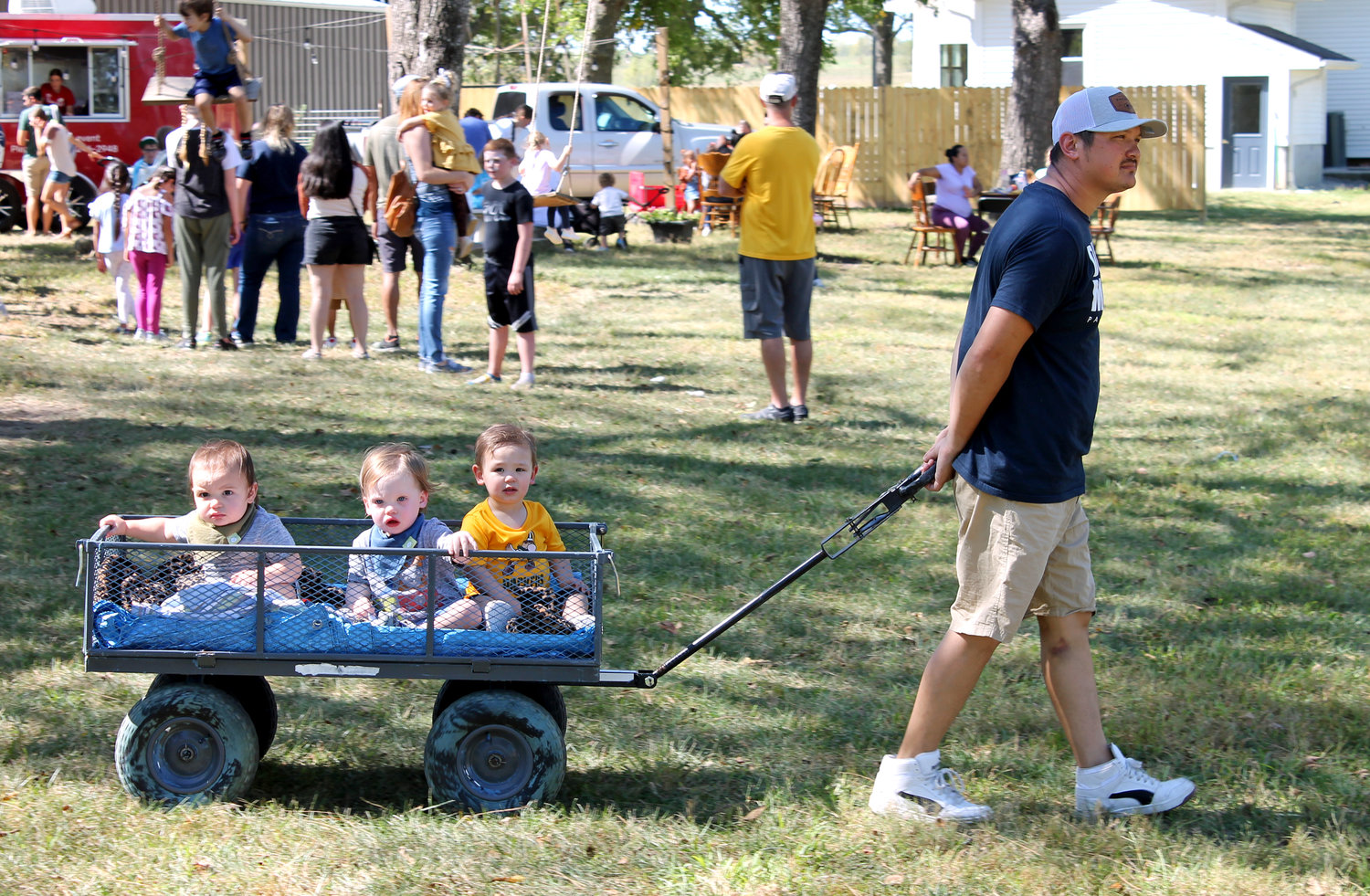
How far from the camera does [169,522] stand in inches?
156

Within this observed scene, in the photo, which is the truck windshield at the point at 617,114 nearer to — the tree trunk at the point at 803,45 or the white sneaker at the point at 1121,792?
the tree trunk at the point at 803,45

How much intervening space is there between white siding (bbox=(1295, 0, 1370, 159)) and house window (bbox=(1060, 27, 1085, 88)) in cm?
743

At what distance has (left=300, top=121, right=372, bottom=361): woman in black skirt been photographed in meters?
9.68

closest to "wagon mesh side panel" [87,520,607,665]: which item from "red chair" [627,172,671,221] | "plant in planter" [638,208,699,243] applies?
"plant in planter" [638,208,699,243]

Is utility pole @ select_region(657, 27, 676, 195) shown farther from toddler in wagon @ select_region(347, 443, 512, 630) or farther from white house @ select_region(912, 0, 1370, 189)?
toddler in wagon @ select_region(347, 443, 512, 630)

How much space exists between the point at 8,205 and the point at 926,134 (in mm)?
17981

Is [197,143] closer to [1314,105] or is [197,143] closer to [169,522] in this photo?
[169,522]

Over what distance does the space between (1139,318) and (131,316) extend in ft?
31.2

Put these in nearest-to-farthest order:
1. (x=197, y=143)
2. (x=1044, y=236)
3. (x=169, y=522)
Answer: (x=1044, y=236)
(x=169, y=522)
(x=197, y=143)

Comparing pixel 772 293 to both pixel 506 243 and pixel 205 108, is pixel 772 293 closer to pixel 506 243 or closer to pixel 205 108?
pixel 506 243

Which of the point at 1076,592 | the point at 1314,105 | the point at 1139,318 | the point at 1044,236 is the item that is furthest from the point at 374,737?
the point at 1314,105

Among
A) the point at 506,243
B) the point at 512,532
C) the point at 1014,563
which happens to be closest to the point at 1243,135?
the point at 506,243

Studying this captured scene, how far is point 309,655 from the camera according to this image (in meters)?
3.65

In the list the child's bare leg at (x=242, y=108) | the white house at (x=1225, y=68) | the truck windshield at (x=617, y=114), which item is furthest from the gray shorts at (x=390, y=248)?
the white house at (x=1225, y=68)
